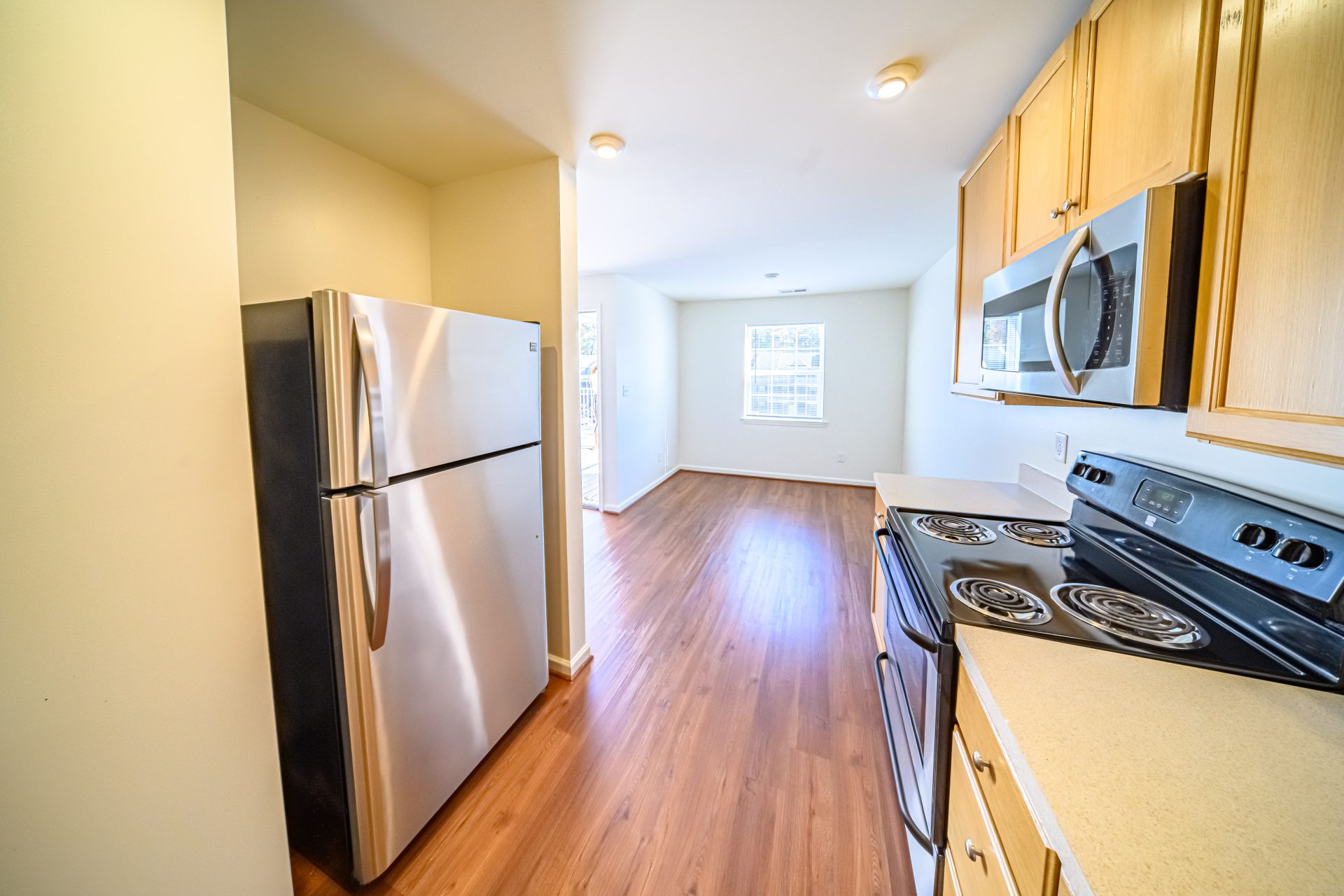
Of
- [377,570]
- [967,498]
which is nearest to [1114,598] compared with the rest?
[967,498]

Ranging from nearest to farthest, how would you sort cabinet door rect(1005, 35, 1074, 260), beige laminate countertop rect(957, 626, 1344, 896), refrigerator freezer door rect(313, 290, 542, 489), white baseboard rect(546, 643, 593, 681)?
beige laminate countertop rect(957, 626, 1344, 896) → refrigerator freezer door rect(313, 290, 542, 489) → cabinet door rect(1005, 35, 1074, 260) → white baseboard rect(546, 643, 593, 681)

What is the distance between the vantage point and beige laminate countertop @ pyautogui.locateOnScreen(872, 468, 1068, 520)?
1.69 metres

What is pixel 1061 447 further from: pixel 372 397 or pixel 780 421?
pixel 780 421

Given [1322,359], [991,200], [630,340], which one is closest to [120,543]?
[1322,359]

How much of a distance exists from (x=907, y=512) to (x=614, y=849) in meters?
1.49

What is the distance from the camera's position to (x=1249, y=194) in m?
0.69

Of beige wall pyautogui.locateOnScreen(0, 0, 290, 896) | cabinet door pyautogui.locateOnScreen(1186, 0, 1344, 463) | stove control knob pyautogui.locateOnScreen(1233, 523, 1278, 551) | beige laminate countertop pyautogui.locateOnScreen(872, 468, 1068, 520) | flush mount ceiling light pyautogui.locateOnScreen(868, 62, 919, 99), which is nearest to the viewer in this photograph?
cabinet door pyautogui.locateOnScreen(1186, 0, 1344, 463)

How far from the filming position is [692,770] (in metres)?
1.64

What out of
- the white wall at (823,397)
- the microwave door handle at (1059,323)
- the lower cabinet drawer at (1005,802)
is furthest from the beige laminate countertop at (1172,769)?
the white wall at (823,397)

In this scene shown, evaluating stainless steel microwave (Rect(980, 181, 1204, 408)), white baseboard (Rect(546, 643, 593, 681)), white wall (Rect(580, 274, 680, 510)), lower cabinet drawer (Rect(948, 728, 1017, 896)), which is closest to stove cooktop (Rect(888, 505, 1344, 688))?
lower cabinet drawer (Rect(948, 728, 1017, 896))

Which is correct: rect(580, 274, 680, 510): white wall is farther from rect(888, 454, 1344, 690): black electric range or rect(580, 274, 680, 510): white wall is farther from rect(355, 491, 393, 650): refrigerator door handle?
rect(888, 454, 1344, 690): black electric range

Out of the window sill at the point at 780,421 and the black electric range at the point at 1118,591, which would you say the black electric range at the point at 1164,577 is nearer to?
the black electric range at the point at 1118,591

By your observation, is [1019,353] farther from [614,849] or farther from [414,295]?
[414,295]

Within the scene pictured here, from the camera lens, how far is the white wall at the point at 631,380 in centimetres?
447
